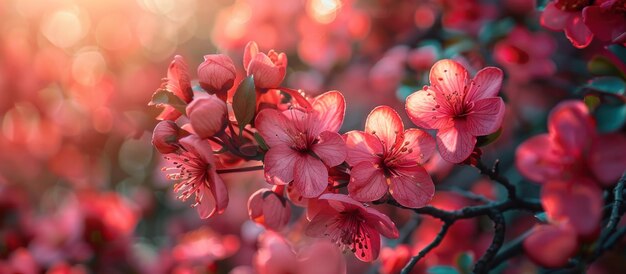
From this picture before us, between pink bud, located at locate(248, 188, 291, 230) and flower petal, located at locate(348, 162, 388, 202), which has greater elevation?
flower petal, located at locate(348, 162, 388, 202)

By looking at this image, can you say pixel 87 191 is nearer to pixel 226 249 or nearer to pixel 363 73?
pixel 226 249

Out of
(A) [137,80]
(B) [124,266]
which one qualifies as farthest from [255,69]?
(A) [137,80]

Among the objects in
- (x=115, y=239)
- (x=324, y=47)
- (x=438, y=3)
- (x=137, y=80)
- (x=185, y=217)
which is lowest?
(x=185, y=217)

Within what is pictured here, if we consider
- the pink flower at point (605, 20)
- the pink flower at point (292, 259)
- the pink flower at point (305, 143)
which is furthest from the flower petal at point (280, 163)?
the pink flower at point (605, 20)

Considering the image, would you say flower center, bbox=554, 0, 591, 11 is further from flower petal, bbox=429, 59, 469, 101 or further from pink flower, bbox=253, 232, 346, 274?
pink flower, bbox=253, 232, 346, 274

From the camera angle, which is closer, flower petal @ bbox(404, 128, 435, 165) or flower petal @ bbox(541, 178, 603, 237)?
flower petal @ bbox(404, 128, 435, 165)

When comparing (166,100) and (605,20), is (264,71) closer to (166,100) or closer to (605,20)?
(166,100)

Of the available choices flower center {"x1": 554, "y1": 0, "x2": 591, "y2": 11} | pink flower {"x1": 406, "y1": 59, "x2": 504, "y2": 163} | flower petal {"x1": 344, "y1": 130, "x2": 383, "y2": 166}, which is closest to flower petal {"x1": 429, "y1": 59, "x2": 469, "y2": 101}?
pink flower {"x1": 406, "y1": 59, "x2": 504, "y2": 163}

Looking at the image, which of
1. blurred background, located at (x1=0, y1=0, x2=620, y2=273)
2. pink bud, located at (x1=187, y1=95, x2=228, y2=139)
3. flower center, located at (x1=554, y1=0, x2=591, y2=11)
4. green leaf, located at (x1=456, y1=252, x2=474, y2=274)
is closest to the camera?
pink bud, located at (x1=187, y1=95, x2=228, y2=139)
